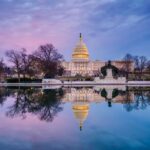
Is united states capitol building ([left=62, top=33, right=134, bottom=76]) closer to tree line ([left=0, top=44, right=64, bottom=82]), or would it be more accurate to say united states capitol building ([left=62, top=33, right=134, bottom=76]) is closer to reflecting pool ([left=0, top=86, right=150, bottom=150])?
tree line ([left=0, top=44, right=64, bottom=82])

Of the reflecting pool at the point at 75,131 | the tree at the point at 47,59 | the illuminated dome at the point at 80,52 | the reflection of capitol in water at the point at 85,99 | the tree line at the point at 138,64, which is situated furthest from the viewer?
the illuminated dome at the point at 80,52

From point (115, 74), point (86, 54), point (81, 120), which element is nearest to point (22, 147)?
point (81, 120)

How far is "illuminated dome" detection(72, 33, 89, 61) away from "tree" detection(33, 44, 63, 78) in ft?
229

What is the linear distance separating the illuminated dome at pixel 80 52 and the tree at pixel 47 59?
69.7 m

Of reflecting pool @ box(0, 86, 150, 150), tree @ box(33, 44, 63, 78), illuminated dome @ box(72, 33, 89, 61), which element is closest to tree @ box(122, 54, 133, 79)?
tree @ box(33, 44, 63, 78)

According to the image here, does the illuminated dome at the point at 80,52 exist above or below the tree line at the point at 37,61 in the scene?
above

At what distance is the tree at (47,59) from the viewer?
204 ft

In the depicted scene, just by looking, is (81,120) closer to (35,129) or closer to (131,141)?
(35,129)

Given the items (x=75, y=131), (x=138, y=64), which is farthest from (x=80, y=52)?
(x=75, y=131)

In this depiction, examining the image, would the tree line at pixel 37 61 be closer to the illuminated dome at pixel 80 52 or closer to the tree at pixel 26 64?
the tree at pixel 26 64

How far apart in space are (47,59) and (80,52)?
7349cm

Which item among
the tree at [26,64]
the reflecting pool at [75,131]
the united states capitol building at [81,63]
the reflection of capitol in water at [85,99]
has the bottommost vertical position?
the reflecting pool at [75,131]

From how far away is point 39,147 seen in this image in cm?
859

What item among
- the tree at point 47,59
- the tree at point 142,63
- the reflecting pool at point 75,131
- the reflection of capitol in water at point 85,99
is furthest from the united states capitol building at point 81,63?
the reflecting pool at point 75,131
